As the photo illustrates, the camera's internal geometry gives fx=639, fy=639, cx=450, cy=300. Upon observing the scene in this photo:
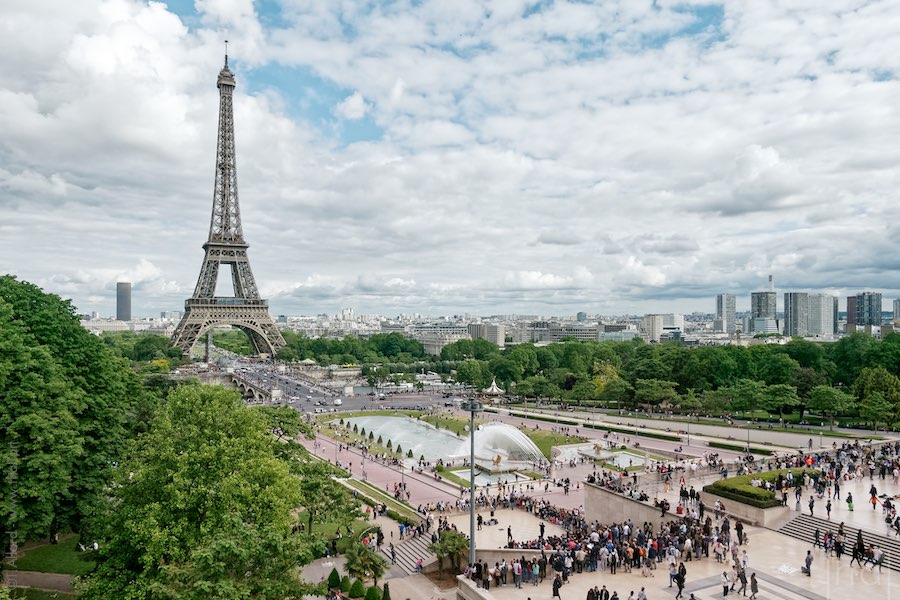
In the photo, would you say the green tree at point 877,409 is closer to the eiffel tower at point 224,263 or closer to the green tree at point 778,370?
the green tree at point 778,370

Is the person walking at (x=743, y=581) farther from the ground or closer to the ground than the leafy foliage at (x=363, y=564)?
farther from the ground

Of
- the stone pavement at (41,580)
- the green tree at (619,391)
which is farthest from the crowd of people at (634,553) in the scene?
the green tree at (619,391)

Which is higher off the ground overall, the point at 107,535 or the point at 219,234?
the point at 219,234

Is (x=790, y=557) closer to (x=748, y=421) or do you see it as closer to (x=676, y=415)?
(x=748, y=421)

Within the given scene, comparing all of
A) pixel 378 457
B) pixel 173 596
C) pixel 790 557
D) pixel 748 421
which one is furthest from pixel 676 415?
pixel 173 596

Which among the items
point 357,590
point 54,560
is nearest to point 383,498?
point 357,590

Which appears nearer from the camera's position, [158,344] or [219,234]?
[219,234]
